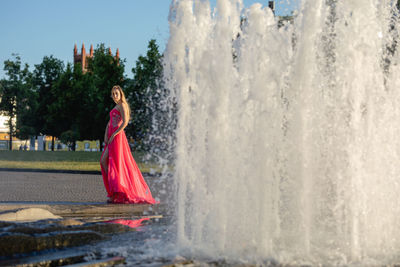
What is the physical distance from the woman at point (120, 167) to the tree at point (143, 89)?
30.6 meters

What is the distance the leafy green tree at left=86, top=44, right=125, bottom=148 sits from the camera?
48406 millimetres

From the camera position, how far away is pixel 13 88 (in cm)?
5241

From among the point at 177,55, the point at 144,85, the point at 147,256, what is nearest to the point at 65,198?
the point at 177,55

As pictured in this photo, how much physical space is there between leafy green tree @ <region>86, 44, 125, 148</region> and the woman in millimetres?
37768

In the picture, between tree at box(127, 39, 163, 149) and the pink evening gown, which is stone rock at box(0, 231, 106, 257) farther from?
tree at box(127, 39, 163, 149)

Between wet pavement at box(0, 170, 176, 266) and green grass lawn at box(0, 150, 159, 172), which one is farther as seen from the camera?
green grass lawn at box(0, 150, 159, 172)

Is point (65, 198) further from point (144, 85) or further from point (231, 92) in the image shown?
point (144, 85)

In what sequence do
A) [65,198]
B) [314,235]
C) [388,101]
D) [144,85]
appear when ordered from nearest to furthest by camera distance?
[314,235] → [388,101] → [65,198] → [144,85]

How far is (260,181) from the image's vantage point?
5.50m

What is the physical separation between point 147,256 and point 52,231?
46.4 inches

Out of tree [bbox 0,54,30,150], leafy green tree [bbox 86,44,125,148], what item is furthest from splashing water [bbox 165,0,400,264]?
tree [bbox 0,54,30,150]

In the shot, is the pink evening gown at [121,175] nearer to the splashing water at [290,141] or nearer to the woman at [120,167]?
the woman at [120,167]

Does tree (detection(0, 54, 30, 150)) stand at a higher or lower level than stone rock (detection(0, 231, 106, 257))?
higher

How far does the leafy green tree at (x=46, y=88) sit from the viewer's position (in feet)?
183
